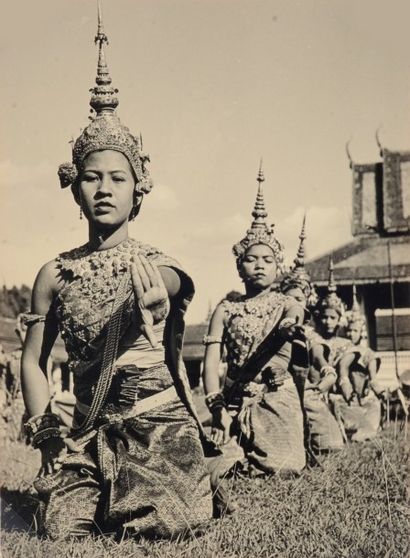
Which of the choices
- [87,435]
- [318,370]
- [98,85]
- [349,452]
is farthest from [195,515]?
[318,370]

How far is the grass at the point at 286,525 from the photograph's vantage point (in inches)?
153

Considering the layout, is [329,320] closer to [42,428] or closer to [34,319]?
[34,319]

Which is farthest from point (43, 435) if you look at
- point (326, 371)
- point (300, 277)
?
point (300, 277)

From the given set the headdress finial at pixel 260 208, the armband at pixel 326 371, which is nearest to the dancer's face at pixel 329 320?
the armband at pixel 326 371

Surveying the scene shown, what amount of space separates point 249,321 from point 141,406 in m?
2.24

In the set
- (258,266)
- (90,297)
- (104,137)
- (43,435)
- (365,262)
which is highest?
(365,262)

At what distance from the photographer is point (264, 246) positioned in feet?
21.5

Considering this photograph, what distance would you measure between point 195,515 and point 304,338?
191 cm

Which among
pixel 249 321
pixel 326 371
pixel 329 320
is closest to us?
pixel 249 321

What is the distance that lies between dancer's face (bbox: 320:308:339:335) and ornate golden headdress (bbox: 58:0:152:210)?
600cm

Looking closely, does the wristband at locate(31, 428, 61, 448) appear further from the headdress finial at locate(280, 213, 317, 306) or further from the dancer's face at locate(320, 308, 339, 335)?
the dancer's face at locate(320, 308, 339, 335)

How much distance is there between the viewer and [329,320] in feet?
33.6

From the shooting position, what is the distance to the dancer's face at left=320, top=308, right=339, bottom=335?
10219mm

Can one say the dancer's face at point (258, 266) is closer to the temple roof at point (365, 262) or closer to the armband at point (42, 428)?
the armband at point (42, 428)
